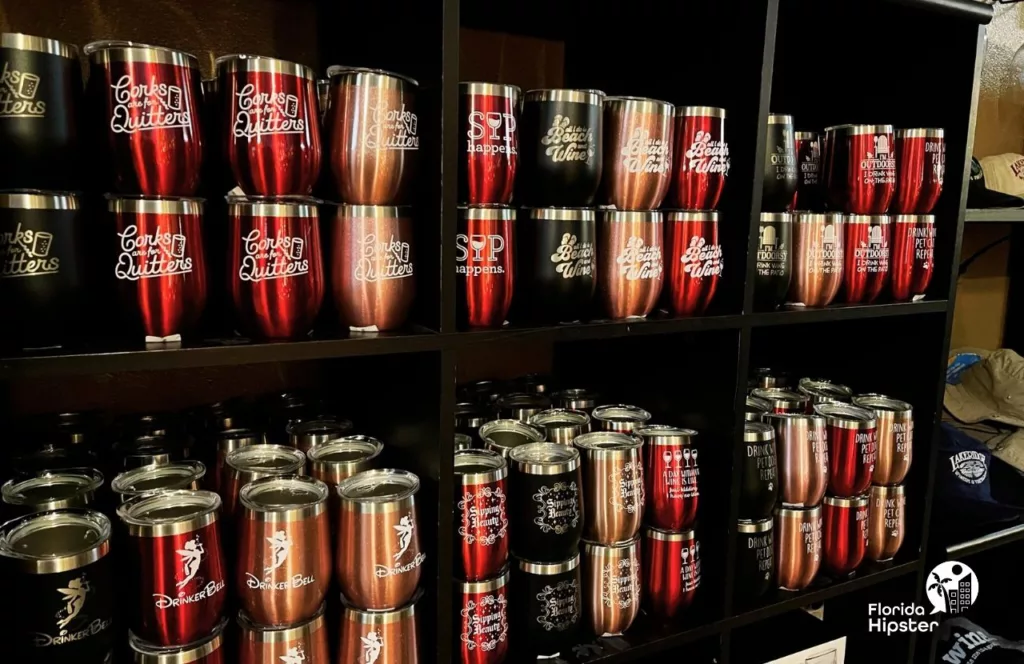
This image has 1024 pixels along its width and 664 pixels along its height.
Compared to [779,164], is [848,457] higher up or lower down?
lower down

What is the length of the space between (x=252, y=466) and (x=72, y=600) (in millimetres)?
268

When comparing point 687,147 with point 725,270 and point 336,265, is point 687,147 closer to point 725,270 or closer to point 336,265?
point 725,270

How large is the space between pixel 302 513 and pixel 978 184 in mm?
1782

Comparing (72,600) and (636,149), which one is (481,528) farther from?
(636,149)

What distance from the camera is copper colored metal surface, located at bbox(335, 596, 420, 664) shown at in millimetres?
973

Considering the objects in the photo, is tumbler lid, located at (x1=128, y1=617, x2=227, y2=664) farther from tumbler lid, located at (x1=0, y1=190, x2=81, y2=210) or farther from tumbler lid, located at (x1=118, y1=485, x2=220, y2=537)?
tumbler lid, located at (x1=0, y1=190, x2=81, y2=210)

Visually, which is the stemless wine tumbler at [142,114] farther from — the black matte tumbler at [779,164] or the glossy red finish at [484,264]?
the black matte tumbler at [779,164]

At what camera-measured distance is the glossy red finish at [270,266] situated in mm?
905

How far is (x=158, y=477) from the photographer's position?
3.21 ft

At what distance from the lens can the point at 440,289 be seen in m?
0.99

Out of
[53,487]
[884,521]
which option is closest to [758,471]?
[884,521]

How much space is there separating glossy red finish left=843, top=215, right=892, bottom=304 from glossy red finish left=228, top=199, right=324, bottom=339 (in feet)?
3.35

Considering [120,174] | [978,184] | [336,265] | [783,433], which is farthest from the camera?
[978,184]

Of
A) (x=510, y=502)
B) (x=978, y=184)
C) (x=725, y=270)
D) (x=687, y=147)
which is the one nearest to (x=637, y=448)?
(x=510, y=502)
